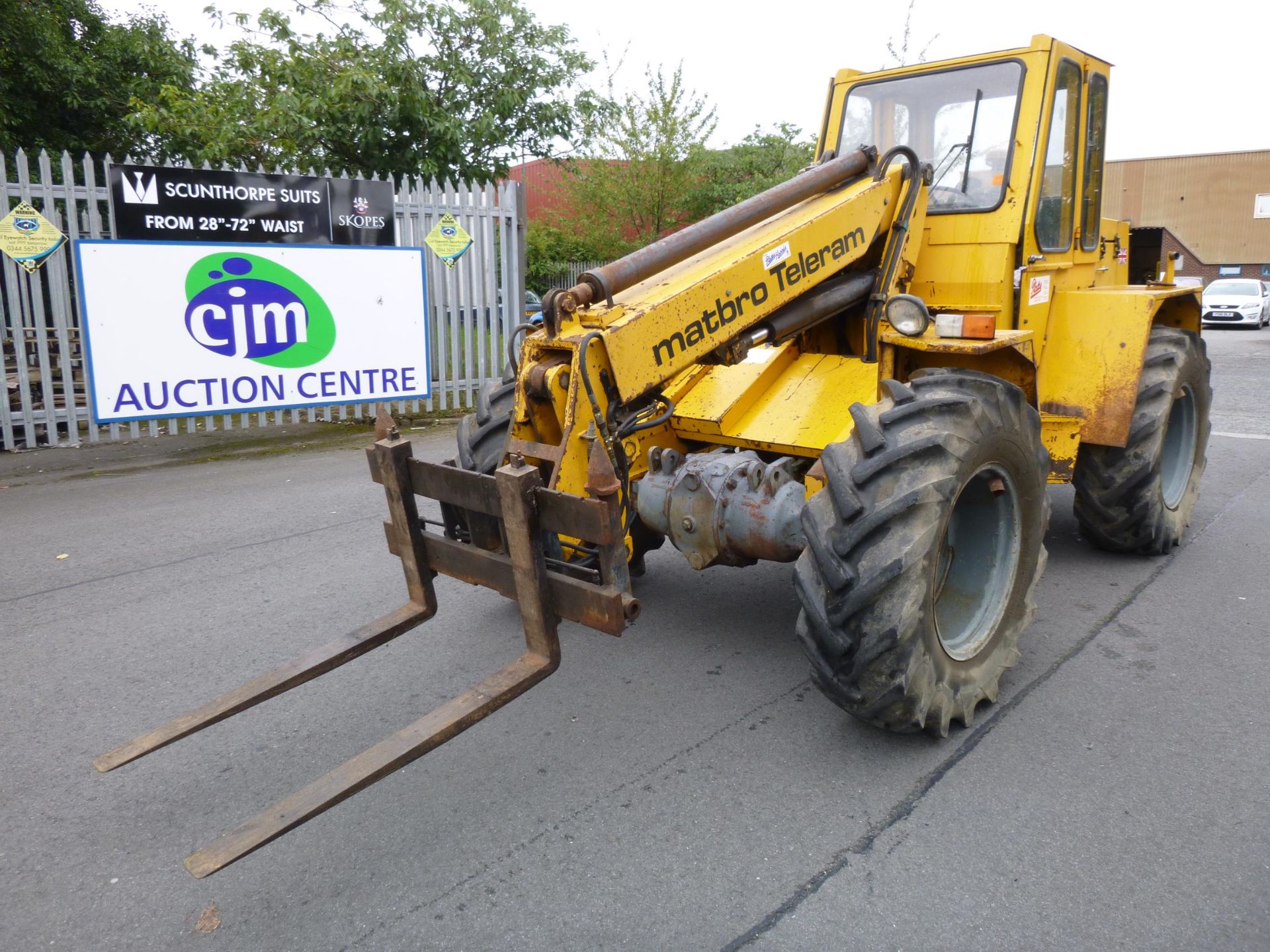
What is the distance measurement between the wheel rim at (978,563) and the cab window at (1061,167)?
1639mm

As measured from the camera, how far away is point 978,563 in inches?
157

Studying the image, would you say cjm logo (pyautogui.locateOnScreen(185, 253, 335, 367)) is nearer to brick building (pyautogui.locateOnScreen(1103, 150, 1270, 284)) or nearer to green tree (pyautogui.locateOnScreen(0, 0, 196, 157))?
green tree (pyautogui.locateOnScreen(0, 0, 196, 157))

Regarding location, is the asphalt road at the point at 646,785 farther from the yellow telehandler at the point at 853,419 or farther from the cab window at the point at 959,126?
the cab window at the point at 959,126

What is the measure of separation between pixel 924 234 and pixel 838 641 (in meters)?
2.51

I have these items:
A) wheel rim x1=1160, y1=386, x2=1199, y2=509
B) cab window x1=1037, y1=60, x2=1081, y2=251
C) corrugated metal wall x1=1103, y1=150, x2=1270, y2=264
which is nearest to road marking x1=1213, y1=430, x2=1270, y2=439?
wheel rim x1=1160, y1=386, x2=1199, y2=509

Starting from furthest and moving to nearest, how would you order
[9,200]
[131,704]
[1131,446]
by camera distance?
[9,200], [1131,446], [131,704]

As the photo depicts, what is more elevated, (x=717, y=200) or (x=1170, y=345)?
(x=717, y=200)

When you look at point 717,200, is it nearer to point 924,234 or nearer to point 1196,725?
point 924,234

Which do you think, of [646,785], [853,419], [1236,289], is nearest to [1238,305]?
[1236,289]

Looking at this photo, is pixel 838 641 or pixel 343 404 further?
pixel 343 404

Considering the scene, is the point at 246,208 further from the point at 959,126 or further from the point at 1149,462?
the point at 1149,462

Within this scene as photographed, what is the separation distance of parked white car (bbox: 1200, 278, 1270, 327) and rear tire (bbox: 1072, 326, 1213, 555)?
79.1 ft

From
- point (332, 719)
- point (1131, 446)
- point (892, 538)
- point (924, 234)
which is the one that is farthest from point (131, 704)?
point (1131, 446)

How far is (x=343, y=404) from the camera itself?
33.8 feet
